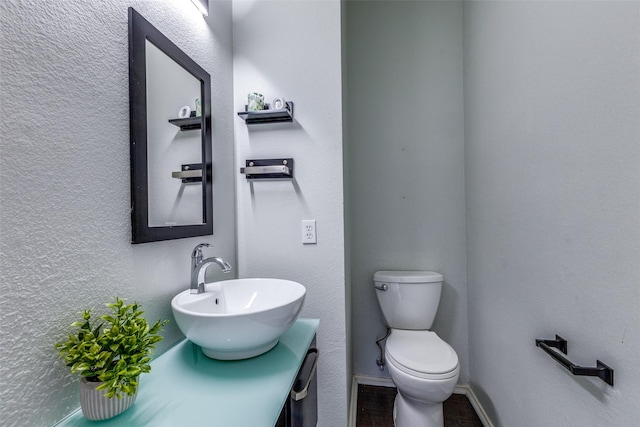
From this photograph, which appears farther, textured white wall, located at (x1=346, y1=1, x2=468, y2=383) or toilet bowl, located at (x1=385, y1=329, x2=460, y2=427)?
textured white wall, located at (x1=346, y1=1, x2=468, y2=383)

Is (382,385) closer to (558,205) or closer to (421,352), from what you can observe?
(421,352)

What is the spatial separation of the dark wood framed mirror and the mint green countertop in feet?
1.28

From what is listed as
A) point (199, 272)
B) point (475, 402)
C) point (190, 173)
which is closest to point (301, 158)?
point (190, 173)

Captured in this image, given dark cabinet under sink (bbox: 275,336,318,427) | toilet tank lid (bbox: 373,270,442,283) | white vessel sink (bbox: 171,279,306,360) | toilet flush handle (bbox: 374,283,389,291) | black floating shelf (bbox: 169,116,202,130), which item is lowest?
dark cabinet under sink (bbox: 275,336,318,427)

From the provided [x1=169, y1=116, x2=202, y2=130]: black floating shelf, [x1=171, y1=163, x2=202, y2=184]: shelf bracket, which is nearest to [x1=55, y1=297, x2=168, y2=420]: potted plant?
[x1=171, y1=163, x2=202, y2=184]: shelf bracket

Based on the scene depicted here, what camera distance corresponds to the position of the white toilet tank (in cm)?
170

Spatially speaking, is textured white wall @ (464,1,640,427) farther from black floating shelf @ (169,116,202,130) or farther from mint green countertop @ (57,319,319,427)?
black floating shelf @ (169,116,202,130)

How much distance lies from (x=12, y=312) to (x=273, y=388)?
0.56 meters

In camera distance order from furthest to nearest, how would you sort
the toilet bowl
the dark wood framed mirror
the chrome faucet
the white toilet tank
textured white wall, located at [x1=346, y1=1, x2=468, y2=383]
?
1. textured white wall, located at [x1=346, y1=1, x2=468, y2=383]
2. the white toilet tank
3. the toilet bowl
4. the chrome faucet
5. the dark wood framed mirror

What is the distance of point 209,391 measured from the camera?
2.24 ft

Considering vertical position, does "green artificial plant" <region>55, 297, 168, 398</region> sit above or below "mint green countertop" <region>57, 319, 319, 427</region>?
above

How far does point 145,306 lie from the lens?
0.85 metres

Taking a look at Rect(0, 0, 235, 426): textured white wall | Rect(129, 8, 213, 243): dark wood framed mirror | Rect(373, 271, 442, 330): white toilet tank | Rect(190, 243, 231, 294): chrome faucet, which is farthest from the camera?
Rect(373, 271, 442, 330): white toilet tank

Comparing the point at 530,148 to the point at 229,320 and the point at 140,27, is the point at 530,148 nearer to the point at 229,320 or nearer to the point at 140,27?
the point at 229,320
